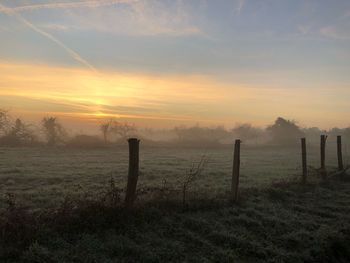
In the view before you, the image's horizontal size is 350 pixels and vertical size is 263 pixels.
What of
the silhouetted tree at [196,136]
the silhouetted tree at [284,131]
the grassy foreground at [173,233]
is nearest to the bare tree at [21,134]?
the silhouetted tree at [196,136]

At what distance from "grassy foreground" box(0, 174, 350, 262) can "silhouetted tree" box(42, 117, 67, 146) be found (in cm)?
4755

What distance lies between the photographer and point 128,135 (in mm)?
72875

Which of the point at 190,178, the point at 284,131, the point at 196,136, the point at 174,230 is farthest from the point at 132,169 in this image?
the point at 284,131

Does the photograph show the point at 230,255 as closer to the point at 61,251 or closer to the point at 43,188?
the point at 61,251

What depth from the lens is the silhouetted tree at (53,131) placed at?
5597 cm

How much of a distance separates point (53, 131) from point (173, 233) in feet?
Result: 170

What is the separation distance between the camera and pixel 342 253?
10031 millimetres

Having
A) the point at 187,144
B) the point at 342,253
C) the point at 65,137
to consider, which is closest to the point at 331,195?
the point at 342,253

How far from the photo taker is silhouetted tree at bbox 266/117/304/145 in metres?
88.9

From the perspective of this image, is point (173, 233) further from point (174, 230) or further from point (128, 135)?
point (128, 135)

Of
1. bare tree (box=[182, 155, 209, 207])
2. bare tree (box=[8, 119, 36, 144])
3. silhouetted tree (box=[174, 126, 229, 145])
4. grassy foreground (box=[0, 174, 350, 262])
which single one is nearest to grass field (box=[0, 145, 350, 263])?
grassy foreground (box=[0, 174, 350, 262])

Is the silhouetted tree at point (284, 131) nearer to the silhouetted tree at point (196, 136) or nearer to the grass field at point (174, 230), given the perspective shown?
the silhouetted tree at point (196, 136)

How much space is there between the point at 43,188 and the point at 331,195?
13.1m

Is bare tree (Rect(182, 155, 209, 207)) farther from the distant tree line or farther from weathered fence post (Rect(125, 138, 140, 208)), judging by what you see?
the distant tree line
